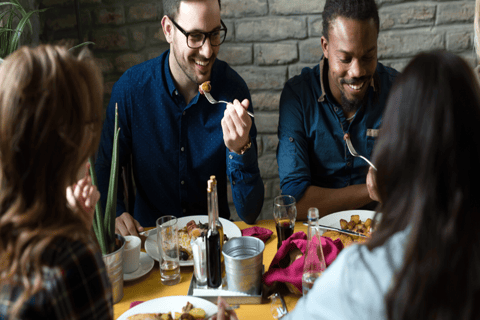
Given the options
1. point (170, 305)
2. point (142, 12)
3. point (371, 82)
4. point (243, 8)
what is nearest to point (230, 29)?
point (243, 8)

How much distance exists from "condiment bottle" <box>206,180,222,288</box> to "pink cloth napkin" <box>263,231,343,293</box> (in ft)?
0.42

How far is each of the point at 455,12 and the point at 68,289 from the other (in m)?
2.35

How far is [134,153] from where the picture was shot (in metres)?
1.79

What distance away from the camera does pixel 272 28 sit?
88.5 inches

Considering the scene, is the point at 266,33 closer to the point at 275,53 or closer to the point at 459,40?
the point at 275,53

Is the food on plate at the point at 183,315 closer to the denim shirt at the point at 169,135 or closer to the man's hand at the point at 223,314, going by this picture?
the man's hand at the point at 223,314

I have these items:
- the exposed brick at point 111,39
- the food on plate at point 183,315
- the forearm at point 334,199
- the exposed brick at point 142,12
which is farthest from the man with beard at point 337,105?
the exposed brick at point 111,39

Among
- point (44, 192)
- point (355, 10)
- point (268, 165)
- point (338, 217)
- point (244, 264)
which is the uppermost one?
point (355, 10)

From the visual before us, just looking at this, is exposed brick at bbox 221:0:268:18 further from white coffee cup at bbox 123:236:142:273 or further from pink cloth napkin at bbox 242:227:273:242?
white coffee cup at bbox 123:236:142:273

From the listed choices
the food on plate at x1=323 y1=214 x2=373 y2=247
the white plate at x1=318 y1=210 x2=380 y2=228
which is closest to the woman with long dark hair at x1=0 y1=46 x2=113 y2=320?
the food on plate at x1=323 y1=214 x2=373 y2=247

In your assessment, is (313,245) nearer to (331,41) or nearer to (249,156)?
(249,156)

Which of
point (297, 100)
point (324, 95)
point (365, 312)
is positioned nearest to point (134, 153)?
point (297, 100)

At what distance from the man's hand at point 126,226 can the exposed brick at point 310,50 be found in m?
1.40

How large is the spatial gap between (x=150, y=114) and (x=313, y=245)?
1.03m
